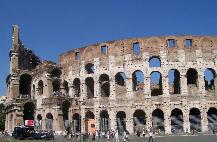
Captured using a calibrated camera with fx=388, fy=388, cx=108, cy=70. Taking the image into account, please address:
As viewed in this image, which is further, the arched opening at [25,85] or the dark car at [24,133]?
the arched opening at [25,85]

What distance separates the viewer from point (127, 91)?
44438 mm

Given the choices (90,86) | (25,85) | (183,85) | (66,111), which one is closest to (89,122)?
(66,111)

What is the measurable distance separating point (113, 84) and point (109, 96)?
1480mm

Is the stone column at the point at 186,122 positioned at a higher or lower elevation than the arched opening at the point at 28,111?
lower

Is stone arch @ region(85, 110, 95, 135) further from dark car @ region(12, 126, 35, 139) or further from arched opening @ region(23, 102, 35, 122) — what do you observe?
dark car @ region(12, 126, 35, 139)

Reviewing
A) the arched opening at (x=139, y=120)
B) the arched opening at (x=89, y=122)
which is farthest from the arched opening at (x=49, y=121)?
the arched opening at (x=139, y=120)

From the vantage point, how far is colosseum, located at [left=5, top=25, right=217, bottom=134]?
4328 cm

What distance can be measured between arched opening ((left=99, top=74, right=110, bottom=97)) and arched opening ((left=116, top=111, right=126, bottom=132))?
342 centimetres

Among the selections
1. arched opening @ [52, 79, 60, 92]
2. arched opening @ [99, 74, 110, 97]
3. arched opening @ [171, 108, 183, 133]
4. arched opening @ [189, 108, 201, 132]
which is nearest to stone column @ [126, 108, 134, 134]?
arched opening @ [171, 108, 183, 133]

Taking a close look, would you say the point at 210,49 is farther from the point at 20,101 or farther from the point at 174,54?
the point at 20,101

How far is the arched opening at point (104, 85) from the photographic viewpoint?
154ft

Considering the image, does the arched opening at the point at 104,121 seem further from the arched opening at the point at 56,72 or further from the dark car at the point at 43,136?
the dark car at the point at 43,136

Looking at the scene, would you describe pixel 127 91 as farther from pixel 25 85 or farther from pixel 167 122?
pixel 25 85

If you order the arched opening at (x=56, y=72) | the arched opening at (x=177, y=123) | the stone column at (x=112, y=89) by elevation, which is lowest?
the arched opening at (x=177, y=123)
